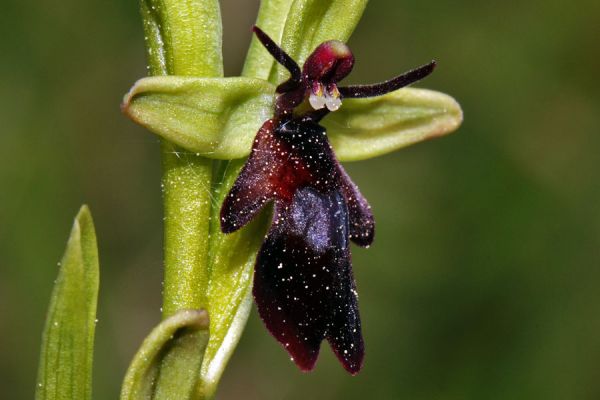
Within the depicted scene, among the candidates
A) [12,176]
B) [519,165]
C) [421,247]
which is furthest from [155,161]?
[519,165]

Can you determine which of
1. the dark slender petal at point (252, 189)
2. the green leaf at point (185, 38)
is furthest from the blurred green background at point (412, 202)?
the dark slender petal at point (252, 189)

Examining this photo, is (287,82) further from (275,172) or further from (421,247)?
(421,247)

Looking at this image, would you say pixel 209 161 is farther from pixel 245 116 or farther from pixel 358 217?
pixel 358 217

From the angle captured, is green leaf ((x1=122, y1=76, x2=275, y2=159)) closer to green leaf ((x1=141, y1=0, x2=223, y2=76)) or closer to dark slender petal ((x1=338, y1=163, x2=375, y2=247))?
green leaf ((x1=141, y1=0, x2=223, y2=76))

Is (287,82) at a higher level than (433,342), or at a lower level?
higher

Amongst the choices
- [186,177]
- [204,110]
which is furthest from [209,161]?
[204,110]

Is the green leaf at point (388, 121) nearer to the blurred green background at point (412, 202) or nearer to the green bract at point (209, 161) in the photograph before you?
the green bract at point (209, 161)

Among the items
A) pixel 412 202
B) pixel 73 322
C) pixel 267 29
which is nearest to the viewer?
pixel 73 322
